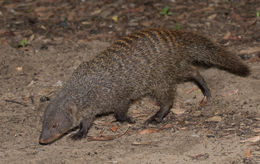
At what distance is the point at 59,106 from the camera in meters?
3.78

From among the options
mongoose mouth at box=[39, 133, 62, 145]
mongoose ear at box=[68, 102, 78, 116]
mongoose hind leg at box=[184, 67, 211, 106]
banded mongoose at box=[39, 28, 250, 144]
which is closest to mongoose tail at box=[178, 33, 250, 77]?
banded mongoose at box=[39, 28, 250, 144]

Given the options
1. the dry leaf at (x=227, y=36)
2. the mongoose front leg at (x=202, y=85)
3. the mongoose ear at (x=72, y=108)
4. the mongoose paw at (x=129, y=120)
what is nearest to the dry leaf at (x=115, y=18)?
the dry leaf at (x=227, y=36)

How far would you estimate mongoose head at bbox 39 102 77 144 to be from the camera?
12.0 feet

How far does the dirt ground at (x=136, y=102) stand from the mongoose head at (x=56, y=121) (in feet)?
0.42

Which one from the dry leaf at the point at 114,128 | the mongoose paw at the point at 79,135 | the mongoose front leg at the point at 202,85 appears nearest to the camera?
the mongoose paw at the point at 79,135

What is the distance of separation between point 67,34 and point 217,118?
299cm

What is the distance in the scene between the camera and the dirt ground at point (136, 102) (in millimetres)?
3496

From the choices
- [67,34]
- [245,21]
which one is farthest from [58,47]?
[245,21]

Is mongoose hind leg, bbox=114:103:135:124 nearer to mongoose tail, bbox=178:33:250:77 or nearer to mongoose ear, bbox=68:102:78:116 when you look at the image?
mongoose ear, bbox=68:102:78:116

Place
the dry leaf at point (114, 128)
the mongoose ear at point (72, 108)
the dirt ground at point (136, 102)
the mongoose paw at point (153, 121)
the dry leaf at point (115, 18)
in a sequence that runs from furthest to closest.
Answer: the dry leaf at point (115, 18)
the mongoose paw at point (153, 121)
the dry leaf at point (114, 128)
the mongoose ear at point (72, 108)
the dirt ground at point (136, 102)

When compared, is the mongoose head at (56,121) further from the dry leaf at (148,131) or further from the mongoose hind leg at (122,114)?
the dry leaf at (148,131)

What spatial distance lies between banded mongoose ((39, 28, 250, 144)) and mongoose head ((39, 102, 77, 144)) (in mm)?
18

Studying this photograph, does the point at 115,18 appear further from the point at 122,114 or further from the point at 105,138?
the point at 105,138

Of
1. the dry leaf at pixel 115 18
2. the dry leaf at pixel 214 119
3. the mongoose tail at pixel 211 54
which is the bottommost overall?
the dry leaf at pixel 214 119
